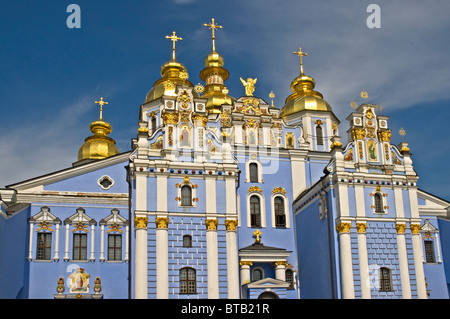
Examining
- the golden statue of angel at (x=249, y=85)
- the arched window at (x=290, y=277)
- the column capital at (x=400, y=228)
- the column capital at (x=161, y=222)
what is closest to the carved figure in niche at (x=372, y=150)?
the column capital at (x=400, y=228)

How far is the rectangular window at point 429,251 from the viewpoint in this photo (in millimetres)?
32781

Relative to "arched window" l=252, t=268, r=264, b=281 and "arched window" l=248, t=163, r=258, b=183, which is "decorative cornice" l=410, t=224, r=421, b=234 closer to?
"arched window" l=252, t=268, r=264, b=281

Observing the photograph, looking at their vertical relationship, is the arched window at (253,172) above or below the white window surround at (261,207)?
above

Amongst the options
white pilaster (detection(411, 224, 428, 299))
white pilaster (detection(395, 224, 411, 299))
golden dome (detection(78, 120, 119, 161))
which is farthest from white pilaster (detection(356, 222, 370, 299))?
golden dome (detection(78, 120, 119, 161))

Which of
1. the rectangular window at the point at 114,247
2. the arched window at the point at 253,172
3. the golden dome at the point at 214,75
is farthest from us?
the golden dome at the point at 214,75

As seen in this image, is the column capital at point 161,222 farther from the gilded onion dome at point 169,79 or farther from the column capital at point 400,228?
the gilded onion dome at point 169,79

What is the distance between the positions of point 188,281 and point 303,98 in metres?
17.7

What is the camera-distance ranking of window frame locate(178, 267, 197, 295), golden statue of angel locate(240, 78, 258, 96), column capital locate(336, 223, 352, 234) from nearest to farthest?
window frame locate(178, 267, 197, 295) < column capital locate(336, 223, 352, 234) < golden statue of angel locate(240, 78, 258, 96)

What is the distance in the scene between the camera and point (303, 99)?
40156 millimetres

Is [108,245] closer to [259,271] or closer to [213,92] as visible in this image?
[259,271]

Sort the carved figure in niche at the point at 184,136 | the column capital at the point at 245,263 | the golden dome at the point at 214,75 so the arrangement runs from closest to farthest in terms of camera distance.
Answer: the carved figure in niche at the point at 184,136
the column capital at the point at 245,263
the golden dome at the point at 214,75

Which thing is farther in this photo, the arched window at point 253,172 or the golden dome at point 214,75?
the golden dome at point 214,75

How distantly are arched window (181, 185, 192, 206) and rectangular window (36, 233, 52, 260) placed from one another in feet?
24.2

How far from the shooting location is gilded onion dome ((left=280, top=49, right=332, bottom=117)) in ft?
131
